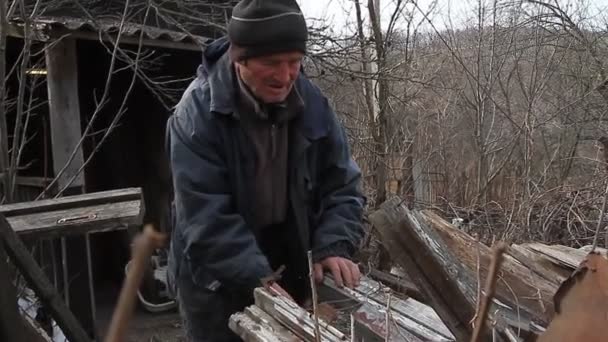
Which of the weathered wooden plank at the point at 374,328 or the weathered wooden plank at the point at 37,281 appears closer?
the weathered wooden plank at the point at 374,328

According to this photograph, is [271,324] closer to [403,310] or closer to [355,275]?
[403,310]

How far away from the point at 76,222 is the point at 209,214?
26.7 inches

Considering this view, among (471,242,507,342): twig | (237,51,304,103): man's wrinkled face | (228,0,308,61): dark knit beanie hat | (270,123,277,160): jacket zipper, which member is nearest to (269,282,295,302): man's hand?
(270,123,277,160): jacket zipper

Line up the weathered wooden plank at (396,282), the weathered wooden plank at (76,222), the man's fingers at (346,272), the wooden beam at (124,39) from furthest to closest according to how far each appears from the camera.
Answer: the wooden beam at (124,39) < the weathered wooden plank at (396,282) < the weathered wooden plank at (76,222) < the man's fingers at (346,272)

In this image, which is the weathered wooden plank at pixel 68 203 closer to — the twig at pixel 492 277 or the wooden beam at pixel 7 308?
the wooden beam at pixel 7 308

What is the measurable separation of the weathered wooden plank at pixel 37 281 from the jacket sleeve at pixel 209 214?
62cm

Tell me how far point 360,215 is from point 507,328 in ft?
4.34

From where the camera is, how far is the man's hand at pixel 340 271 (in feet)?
7.18

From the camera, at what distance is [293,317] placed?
69.0 inches

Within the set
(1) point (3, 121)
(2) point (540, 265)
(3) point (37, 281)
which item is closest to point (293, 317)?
(3) point (37, 281)

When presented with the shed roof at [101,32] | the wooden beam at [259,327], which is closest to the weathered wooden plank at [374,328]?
the wooden beam at [259,327]

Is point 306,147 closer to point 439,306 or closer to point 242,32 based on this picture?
point 242,32

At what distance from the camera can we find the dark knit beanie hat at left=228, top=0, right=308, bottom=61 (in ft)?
7.34

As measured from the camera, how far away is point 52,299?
2771 millimetres
